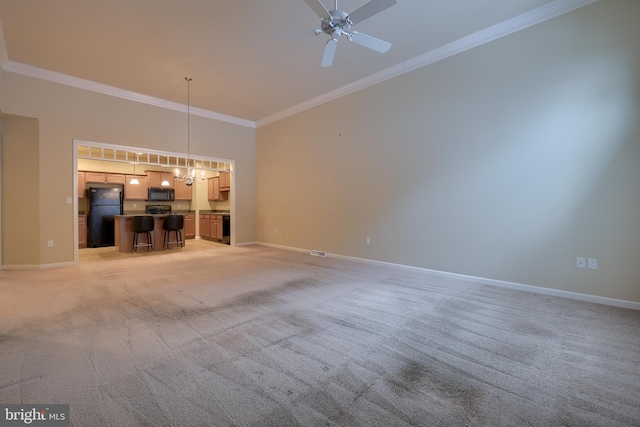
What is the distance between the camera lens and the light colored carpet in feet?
4.90

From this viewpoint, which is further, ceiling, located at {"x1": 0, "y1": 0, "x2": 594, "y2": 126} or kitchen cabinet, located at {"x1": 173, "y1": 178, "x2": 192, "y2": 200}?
kitchen cabinet, located at {"x1": 173, "y1": 178, "x2": 192, "y2": 200}

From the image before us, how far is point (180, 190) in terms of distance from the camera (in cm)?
941

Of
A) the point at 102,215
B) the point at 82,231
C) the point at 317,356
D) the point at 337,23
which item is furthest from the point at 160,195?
the point at 317,356

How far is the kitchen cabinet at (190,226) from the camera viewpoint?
9.52m

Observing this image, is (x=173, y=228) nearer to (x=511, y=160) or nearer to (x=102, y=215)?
(x=102, y=215)

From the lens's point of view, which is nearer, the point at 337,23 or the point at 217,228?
the point at 337,23

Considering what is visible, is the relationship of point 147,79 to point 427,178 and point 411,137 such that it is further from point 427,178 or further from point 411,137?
point 427,178

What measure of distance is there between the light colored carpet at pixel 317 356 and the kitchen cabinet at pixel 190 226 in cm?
587

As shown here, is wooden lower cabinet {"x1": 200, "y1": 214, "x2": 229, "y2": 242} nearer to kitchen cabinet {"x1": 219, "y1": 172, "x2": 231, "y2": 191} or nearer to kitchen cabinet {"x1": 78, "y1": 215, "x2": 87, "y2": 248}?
kitchen cabinet {"x1": 219, "y1": 172, "x2": 231, "y2": 191}

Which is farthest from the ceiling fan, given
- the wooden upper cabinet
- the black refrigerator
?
the wooden upper cabinet

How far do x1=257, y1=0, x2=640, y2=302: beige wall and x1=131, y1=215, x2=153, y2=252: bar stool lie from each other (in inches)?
176

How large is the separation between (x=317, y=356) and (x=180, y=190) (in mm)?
8931

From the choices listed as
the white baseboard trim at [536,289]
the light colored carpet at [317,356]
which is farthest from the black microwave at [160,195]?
the white baseboard trim at [536,289]

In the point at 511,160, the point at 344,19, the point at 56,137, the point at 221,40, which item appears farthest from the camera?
the point at 56,137
